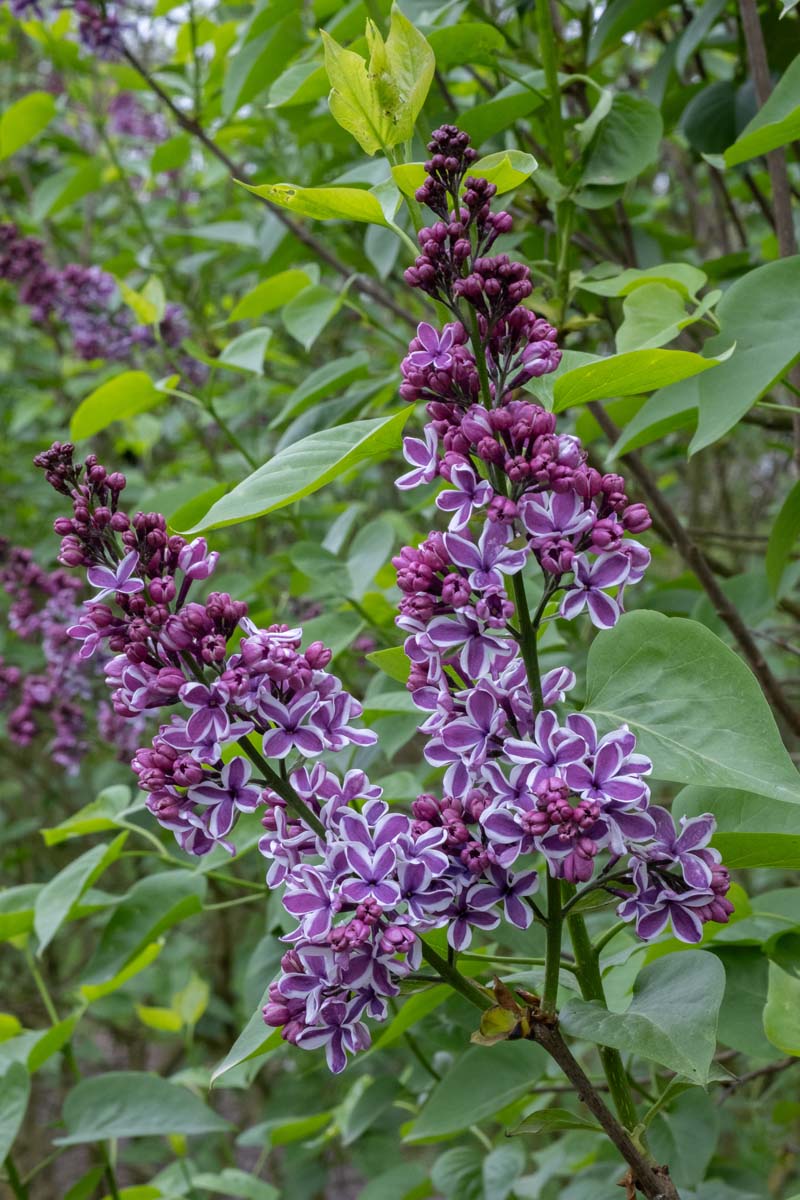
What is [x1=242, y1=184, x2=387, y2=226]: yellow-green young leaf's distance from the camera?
84 cm

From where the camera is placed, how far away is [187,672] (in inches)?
28.9

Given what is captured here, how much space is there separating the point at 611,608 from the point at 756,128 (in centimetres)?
56

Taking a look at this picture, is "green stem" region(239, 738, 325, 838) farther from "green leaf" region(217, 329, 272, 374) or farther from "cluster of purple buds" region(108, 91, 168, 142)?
"cluster of purple buds" region(108, 91, 168, 142)

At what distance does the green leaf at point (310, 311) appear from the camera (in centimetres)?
152

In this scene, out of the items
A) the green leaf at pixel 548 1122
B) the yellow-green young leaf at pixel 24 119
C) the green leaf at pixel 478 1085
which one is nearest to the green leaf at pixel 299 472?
the green leaf at pixel 548 1122

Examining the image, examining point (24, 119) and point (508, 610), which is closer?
point (508, 610)

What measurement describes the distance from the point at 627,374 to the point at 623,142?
2.52 feet

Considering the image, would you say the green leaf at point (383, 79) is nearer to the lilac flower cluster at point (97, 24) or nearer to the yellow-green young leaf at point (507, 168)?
the yellow-green young leaf at point (507, 168)

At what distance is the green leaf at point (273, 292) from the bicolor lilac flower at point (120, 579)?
931mm

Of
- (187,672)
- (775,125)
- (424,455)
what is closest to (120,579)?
(187,672)

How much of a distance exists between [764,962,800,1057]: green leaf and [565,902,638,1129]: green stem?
0.15 m

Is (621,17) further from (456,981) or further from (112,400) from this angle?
(456,981)

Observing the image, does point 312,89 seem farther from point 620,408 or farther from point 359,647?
point 359,647

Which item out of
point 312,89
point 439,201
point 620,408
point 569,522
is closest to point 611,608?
point 569,522
